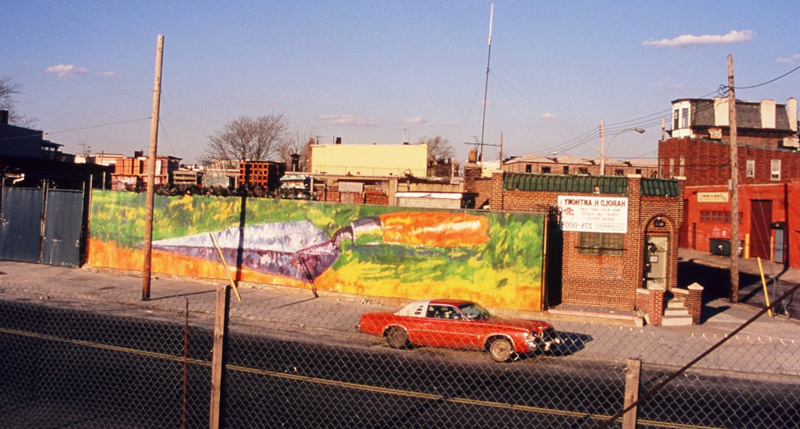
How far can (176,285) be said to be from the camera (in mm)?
24469

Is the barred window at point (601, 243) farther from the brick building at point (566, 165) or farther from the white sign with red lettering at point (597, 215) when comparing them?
the brick building at point (566, 165)

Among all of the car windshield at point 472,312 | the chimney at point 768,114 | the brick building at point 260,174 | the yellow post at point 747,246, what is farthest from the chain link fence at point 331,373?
the chimney at point 768,114

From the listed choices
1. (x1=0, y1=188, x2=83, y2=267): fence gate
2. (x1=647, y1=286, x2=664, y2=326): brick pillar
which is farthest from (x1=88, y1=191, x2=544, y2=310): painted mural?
(x1=647, y1=286, x2=664, y2=326): brick pillar

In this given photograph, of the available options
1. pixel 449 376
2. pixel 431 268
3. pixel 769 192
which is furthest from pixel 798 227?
pixel 449 376

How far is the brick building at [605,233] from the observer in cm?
2256

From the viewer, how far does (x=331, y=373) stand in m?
11.9

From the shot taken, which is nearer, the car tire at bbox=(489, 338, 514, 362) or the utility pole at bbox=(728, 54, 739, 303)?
the car tire at bbox=(489, 338, 514, 362)

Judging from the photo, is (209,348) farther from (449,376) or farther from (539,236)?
(539,236)

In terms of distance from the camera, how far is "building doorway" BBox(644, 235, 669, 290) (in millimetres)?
23625

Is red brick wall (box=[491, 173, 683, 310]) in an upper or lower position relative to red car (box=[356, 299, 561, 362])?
upper

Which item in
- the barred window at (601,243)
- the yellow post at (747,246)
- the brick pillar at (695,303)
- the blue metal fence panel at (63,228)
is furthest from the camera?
the yellow post at (747,246)

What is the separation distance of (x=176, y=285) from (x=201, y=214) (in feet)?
10.2

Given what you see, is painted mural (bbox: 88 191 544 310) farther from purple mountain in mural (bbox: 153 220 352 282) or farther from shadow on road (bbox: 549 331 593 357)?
shadow on road (bbox: 549 331 593 357)

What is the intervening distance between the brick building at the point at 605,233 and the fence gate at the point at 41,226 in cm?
2059
